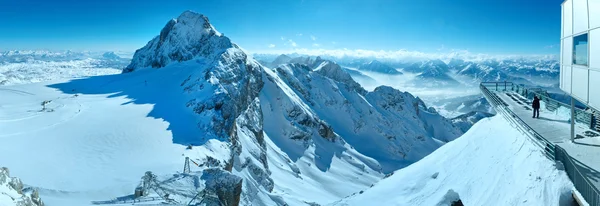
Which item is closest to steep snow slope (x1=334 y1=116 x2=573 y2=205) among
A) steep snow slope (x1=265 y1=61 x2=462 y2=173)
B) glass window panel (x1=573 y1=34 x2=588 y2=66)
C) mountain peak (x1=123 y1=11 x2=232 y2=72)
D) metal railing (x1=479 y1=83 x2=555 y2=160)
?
metal railing (x1=479 y1=83 x2=555 y2=160)

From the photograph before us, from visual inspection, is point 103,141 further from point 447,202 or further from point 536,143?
point 536,143

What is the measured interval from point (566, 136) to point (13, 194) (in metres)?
21.4

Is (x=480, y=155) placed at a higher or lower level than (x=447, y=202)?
higher

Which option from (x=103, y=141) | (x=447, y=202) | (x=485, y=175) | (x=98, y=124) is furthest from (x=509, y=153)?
(x=98, y=124)

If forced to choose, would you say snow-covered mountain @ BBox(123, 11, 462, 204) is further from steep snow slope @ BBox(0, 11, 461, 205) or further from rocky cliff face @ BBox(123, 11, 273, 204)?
steep snow slope @ BBox(0, 11, 461, 205)

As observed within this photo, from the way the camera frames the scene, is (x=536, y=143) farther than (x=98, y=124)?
No

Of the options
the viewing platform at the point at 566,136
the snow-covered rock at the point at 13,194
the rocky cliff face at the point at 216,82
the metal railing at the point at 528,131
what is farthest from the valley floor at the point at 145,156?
the rocky cliff face at the point at 216,82

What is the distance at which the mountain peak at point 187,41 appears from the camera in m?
66.3

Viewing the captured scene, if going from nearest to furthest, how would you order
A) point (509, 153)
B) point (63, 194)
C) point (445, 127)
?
point (509, 153), point (63, 194), point (445, 127)

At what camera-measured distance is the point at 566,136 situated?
13.8m

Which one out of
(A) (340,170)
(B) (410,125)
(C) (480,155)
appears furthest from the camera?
(B) (410,125)

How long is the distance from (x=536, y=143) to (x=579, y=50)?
384 centimetres

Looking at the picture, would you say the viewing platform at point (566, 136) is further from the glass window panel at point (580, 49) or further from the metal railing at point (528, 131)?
the glass window panel at point (580, 49)

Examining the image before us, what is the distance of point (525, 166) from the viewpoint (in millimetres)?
12320
